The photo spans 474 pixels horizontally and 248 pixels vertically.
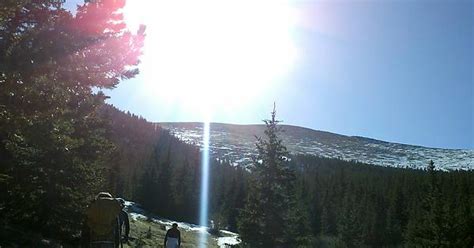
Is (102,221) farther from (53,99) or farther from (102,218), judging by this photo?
(53,99)

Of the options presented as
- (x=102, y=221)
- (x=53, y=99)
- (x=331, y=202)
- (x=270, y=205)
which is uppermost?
(x=53, y=99)

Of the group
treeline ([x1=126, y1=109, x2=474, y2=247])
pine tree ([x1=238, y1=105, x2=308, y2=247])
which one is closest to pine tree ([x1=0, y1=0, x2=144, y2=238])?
pine tree ([x1=238, y1=105, x2=308, y2=247])

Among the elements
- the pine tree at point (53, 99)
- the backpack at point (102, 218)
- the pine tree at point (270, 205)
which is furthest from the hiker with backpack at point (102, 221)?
the pine tree at point (270, 205)

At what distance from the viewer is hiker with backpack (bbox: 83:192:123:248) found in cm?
989

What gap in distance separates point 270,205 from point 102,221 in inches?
721

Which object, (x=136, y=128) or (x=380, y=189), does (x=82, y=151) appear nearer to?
(x=380, y=189)

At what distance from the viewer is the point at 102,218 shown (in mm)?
9891

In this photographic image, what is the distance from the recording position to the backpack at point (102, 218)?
989cm

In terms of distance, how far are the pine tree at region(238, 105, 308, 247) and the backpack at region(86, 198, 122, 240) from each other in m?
18.1

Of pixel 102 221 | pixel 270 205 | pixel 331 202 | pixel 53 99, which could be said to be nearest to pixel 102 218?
pixel 102 221

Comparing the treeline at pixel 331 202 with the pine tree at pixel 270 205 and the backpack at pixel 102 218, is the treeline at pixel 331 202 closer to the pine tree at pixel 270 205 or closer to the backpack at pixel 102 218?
the pine tree at pixel 270 205

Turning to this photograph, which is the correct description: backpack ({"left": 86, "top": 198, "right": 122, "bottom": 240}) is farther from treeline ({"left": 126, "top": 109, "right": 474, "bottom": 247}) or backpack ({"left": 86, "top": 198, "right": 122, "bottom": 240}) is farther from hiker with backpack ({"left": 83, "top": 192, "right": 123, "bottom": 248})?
treeline ({"left": 126, "top": 109, "right": 474, "bottom": 247})

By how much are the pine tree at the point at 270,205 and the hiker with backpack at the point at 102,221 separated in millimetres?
18008

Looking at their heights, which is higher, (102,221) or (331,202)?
(102,221)
